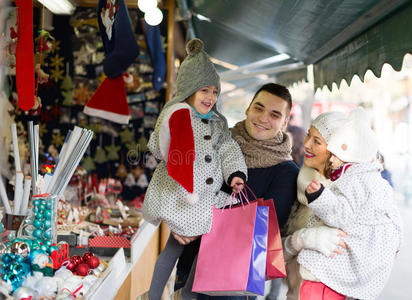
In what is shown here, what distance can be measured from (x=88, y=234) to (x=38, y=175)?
2.39 feet

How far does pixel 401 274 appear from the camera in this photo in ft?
19.6

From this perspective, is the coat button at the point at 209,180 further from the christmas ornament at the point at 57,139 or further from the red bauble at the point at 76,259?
the christmas ornament at the point at 57,139

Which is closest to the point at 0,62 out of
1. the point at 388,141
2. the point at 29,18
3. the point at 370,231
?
the point at 29,18

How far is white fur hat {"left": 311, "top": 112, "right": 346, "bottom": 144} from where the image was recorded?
6.43ft

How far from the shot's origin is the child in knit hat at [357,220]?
5.70 feet

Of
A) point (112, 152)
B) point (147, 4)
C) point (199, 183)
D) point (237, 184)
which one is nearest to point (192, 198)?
point (199, 183)

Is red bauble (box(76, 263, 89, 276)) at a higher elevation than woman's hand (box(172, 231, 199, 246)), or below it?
below

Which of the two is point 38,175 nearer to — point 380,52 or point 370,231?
point 370,231

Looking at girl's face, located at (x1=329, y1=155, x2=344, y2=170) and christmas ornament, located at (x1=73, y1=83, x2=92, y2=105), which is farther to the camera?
christmas ornament, located at (x1=73, y1=83, x2=92, y2=105)

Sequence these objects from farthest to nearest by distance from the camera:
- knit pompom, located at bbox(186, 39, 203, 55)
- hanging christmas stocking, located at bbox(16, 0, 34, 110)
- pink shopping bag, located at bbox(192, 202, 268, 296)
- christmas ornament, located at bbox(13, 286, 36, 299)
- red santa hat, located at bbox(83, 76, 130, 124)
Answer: red santa hat, located at bbox(83, 76, 130, 124), knit pompom, located at bbox(186, 39, 203, 55), pink shopping bag, located at bbox(192, 202, 268, 296), hanging christmas stocking, located at bbox(16, 0, 34, 110), christmas ornament, located at bbox(13, 286, 36, 299)

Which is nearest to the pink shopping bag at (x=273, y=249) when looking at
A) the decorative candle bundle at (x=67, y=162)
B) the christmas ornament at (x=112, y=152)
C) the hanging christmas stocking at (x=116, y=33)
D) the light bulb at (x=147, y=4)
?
the decorative candle bundle at (x=67, y=162)

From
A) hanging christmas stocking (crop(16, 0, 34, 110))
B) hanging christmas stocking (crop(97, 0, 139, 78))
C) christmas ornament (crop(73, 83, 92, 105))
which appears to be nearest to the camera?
hanging christmas stocking (crop(16, 0, 34, 110))

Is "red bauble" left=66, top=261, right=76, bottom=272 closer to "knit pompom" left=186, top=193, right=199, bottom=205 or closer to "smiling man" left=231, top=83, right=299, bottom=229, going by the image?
"knit pompom" left=186, top=193, right=199, bottom=205

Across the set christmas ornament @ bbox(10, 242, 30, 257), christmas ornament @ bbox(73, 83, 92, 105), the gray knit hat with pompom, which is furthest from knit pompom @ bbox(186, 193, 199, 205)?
christmas ornament @ bbox(73, 83, 92, 105)
